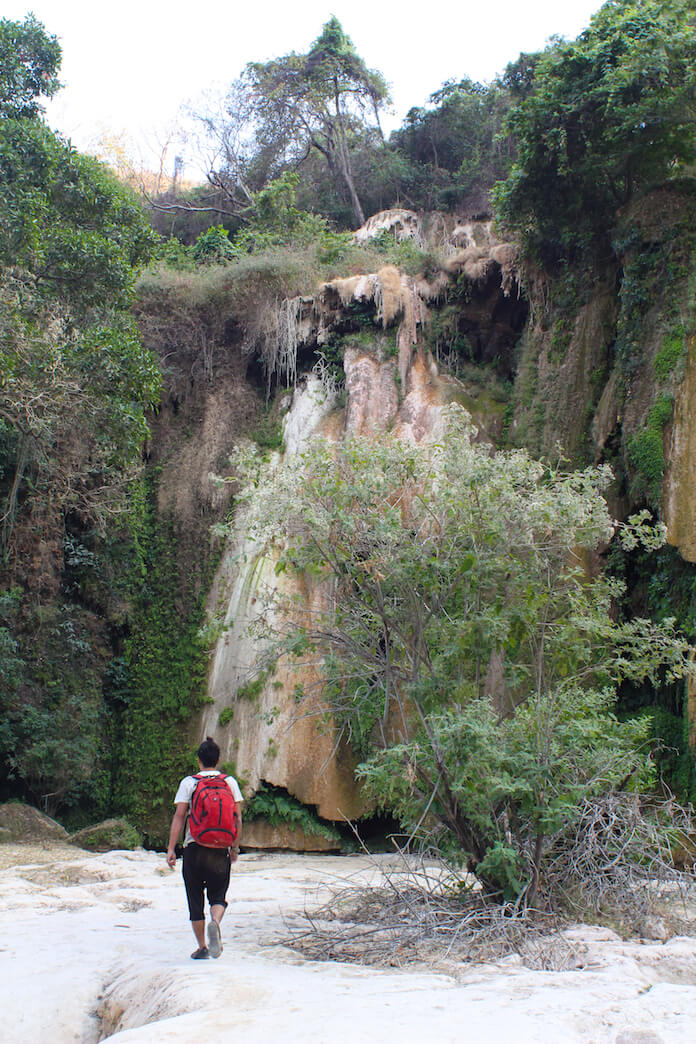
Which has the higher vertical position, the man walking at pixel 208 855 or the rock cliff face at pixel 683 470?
the rock cliff face at pixel 683 470

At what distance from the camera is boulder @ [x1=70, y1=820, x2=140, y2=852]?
463 inches

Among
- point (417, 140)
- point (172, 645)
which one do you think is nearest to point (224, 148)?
point (417, 140)

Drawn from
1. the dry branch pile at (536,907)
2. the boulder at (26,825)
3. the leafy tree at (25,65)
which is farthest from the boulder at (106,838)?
the leafy tree at (25,65)

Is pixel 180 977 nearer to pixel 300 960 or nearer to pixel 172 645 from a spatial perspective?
pixel 300 960

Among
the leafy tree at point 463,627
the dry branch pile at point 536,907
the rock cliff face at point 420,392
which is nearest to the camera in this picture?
the dry branch pile at point 536,907

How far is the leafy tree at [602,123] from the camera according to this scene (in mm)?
12352

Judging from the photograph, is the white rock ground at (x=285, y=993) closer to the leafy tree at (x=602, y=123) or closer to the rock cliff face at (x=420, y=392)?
the rock cliff face at (x=420, y=392)

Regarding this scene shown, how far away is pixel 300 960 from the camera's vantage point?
4.89 m

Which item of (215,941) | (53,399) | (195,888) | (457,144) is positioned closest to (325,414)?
(53,399)

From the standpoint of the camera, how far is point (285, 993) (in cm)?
377

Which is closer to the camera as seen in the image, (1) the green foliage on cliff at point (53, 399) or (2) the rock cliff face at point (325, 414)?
(1) the green foliage on cliff at point (53, 399)

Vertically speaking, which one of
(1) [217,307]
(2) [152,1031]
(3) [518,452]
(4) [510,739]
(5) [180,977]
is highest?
(1) [217,307]

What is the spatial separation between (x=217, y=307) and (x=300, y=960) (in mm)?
16653

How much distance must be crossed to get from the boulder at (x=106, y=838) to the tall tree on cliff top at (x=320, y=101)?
66.8 ft
